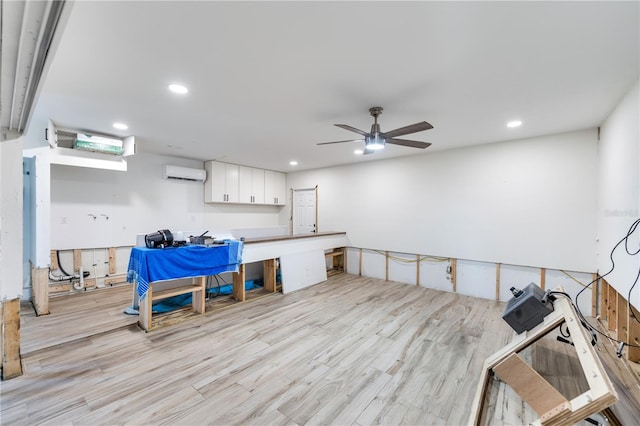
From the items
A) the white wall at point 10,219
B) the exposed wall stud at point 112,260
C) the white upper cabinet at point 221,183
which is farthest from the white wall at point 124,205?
the white wall at point 10,219

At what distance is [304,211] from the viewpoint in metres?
7.50

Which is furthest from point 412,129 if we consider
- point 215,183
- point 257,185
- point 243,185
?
point 257,185

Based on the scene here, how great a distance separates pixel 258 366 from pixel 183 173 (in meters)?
4.70

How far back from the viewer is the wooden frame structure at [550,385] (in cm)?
133

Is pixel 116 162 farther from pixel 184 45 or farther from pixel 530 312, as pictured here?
pixel 530 312

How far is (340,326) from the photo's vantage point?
3453 millimetres

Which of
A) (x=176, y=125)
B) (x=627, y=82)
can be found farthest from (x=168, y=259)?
(x=627, y=82)

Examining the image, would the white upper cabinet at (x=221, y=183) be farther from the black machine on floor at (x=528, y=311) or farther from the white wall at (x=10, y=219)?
the black machine on floor at (x=528, y=311)

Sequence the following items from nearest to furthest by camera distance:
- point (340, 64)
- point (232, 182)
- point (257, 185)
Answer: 1. point (340, 64)
2. point (232, 182)
3. point (257, 185)

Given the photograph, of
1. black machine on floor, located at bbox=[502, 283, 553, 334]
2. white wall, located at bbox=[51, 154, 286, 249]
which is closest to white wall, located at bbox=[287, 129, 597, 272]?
black machine on floor, located at bbox=[502, 283, 553, 334]

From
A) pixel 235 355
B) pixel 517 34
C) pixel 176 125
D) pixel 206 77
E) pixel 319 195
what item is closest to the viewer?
pixel 517 34

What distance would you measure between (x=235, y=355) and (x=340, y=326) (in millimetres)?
1361

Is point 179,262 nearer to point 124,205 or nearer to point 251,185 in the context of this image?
point 124,205

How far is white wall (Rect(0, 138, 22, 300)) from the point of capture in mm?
2324
